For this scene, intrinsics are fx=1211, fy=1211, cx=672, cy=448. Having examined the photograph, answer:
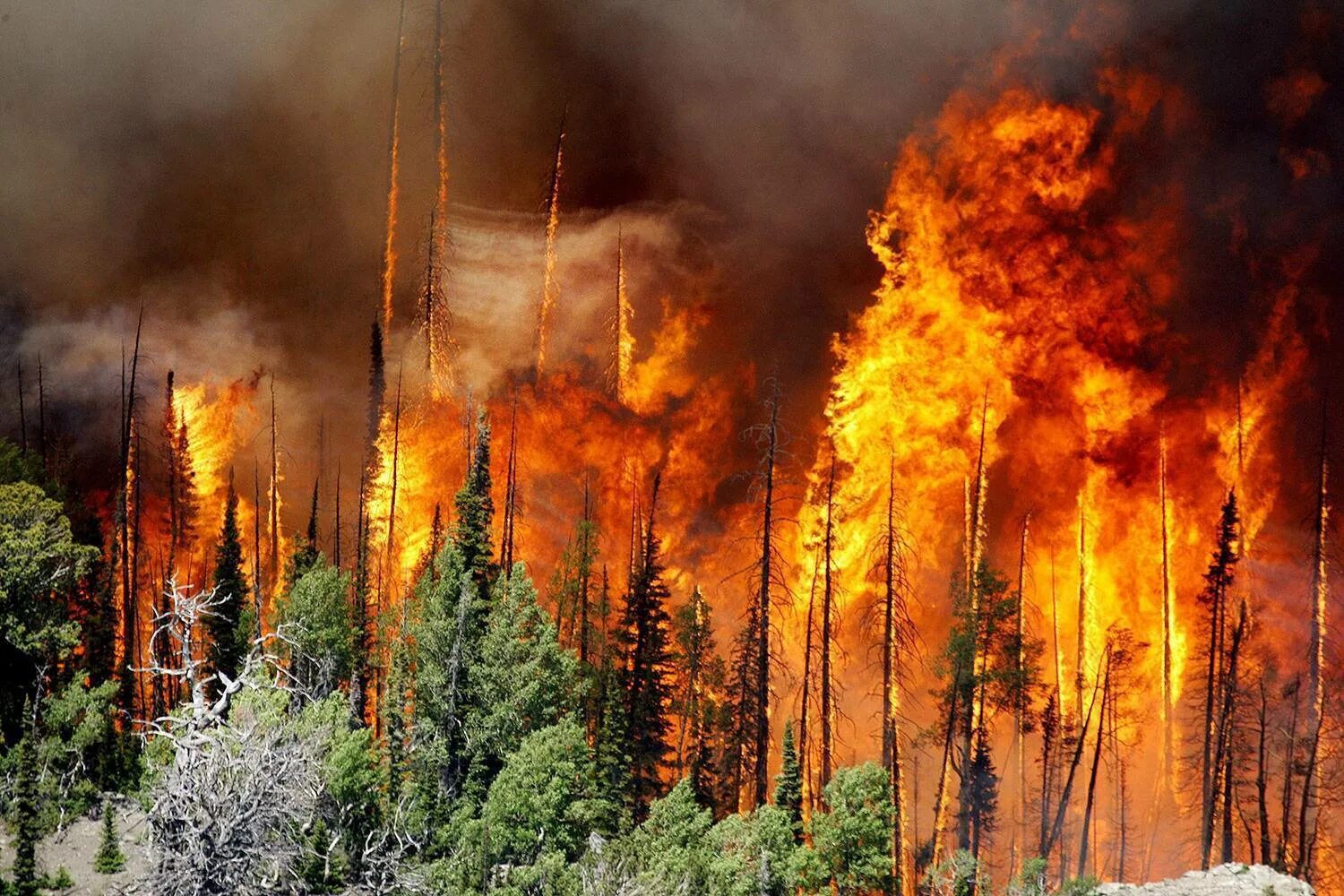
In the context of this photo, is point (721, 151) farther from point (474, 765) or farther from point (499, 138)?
point (474, 765)

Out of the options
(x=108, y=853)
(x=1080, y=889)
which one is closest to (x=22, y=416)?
(x=108, y=853)

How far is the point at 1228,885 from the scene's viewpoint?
51688 millimetres

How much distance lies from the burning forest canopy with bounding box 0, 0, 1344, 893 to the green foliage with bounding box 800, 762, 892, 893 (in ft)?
123

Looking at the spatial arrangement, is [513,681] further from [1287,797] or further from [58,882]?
[1287,797]

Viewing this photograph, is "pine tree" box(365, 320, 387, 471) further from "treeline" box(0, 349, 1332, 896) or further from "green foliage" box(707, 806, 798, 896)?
"green foliage" box(707, 806, 798, 896)

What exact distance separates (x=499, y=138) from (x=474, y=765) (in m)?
65.1

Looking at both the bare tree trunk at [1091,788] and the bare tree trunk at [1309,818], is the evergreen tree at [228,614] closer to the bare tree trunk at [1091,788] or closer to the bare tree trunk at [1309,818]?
the bare tree trunk at [1091,788]

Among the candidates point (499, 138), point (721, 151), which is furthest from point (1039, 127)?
point (499, 138)

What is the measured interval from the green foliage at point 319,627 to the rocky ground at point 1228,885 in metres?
37.2

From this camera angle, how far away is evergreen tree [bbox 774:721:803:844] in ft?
160

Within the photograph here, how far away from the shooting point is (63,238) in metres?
103

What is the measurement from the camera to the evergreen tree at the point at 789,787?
48906 millimetres

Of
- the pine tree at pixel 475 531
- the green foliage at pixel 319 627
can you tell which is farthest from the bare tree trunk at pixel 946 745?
the green foliage at pixel 319 627

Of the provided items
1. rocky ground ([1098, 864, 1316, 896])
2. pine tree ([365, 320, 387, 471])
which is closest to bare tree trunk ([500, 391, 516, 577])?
pine tree ([365, 320, 387, 471])
